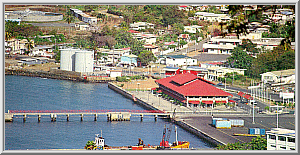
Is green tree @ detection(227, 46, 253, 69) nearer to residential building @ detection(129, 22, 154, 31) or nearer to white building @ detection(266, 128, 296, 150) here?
residential building @ detection(129, 22, 154, 31)

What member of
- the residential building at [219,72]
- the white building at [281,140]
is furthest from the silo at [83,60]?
the white building at [281,140]

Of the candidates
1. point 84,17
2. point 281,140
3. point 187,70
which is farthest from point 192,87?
point 84,17

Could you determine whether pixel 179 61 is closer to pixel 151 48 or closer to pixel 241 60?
pixel 151 48

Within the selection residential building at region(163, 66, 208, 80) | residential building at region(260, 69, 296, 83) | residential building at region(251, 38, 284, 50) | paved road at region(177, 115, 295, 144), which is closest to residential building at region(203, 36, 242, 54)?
residential building at region(251, 38, 284, 50)

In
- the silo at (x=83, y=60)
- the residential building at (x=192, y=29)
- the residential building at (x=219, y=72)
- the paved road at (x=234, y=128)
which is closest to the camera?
the paved road at (x=234, y=128)

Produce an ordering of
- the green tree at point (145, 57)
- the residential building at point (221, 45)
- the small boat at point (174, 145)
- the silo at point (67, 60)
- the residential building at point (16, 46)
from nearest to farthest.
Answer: the small boat at point (174, 145)
the silo at point (67, 60)
the green tree at point (145, 57)
the residential building at point (16, 46)
the residential building at point (221, 45)

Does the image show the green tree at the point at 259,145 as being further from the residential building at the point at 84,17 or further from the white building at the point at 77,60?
the residential building at the point at 84,17

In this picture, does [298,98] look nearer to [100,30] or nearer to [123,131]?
[123,131]
